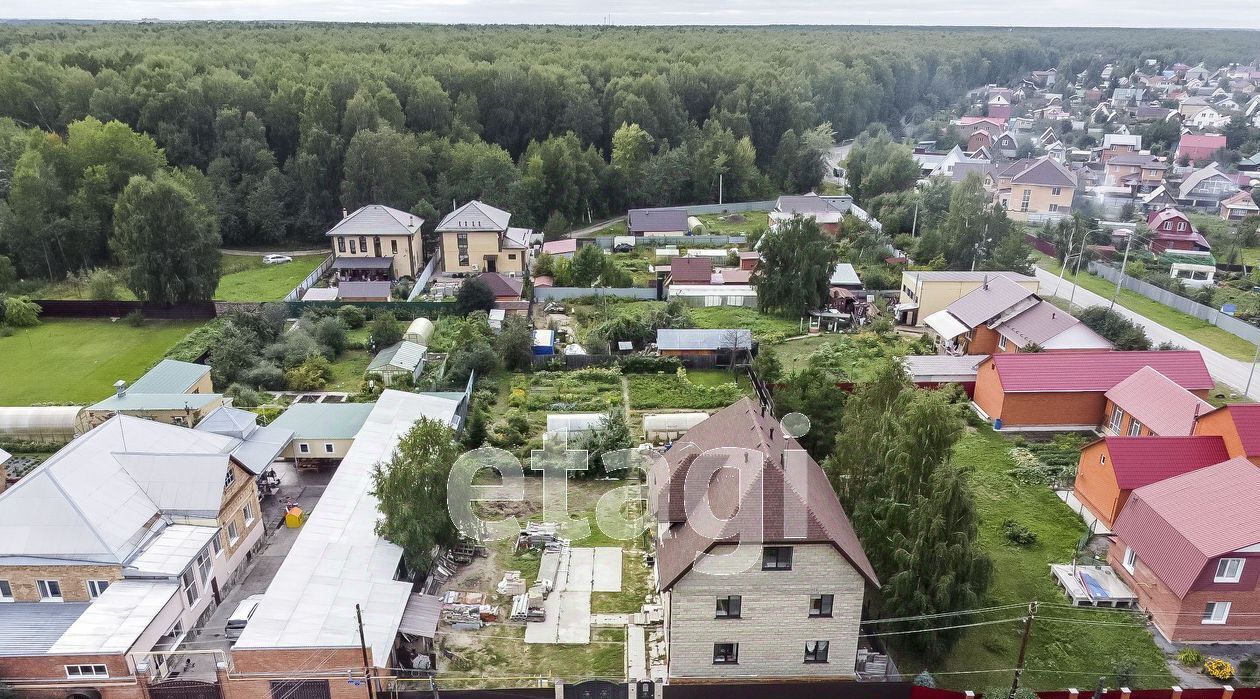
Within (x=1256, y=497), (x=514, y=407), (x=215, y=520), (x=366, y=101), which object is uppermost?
(x=366, y=101)

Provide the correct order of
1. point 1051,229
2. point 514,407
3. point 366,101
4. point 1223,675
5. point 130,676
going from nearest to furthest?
point 130,676, point 1223,675, point 514,407, point 1051,229, point 366,101

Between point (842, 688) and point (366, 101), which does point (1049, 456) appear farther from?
point (366, 101)

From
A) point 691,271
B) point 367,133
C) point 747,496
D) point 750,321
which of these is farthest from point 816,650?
point 367,133

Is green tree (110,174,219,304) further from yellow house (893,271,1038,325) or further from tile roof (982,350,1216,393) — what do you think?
tile roof (982,350,1216,393)

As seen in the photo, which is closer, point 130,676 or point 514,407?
point 130,676

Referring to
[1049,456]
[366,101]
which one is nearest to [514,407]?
[1049,456]

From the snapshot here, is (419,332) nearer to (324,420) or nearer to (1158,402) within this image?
(324,420)
